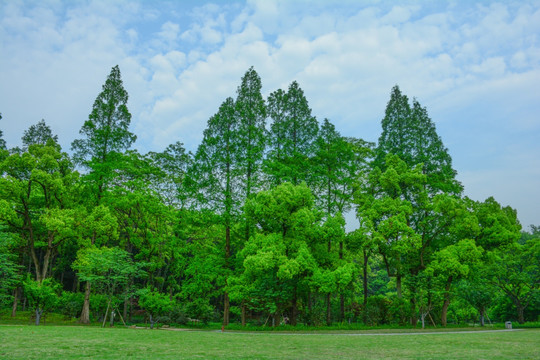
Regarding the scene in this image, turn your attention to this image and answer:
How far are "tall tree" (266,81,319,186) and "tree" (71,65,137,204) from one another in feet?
37.0

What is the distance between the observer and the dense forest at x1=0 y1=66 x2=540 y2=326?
21.9m

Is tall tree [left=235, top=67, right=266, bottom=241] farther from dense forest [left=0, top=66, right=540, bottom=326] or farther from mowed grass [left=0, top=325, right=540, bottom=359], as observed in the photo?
mowed grass [left=0, top=325, right=540, bottom=359]

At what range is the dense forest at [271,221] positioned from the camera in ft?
71.9

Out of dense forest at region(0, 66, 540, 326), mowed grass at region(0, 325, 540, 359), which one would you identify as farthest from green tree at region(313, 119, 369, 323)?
mowed grass at region(0, 325, 540, 359)

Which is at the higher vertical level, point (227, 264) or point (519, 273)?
point (227, 264)

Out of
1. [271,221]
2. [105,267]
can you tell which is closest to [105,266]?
[105,267]

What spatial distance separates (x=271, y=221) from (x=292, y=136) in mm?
8104

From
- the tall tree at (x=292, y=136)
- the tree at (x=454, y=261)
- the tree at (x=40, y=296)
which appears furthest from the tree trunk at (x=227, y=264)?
the tree at (x=454, y=261)

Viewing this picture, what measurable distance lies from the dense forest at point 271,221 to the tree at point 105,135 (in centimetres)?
9

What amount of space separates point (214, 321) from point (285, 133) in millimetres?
Result: 16383

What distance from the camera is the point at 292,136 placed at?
89.7ft

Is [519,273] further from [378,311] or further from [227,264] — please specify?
[227,264]

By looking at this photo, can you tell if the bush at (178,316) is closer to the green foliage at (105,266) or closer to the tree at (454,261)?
the green foliage at (105,266)

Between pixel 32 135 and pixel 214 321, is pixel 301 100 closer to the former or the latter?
pixel 214 321
